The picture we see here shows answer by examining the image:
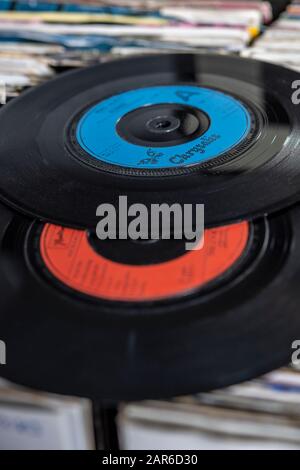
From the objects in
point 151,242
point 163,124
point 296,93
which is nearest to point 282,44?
point 296,93

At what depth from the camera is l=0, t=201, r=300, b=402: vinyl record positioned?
466mm

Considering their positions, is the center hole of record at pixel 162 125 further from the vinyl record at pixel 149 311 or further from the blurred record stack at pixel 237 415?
the blurred record stack at pixel 237 415

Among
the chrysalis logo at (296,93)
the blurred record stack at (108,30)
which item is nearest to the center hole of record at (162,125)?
the chrysalis logo at (296,93)

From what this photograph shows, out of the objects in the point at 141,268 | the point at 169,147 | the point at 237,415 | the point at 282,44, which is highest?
the point at 282,44

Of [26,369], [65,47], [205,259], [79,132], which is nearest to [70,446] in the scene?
[26,369]

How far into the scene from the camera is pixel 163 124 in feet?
2.34

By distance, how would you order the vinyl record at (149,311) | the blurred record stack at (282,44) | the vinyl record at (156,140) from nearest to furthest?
the vinyl record at (149,311) → the vinyl record at (156,140) → the blurred record stack at (282,44)

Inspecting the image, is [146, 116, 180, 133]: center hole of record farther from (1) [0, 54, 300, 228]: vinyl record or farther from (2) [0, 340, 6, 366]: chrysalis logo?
(2) [0, 340, 6, 366]: chrysalis logo

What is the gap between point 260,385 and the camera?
1.56 ft

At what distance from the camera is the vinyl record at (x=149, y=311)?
47 cm

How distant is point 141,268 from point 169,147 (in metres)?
0.19

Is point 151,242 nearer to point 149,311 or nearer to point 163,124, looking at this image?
point 149,311

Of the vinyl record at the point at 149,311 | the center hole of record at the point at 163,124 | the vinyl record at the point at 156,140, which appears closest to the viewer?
the vinyl record at the point at 149,311

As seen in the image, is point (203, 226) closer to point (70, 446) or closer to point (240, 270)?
point (240, 270)
